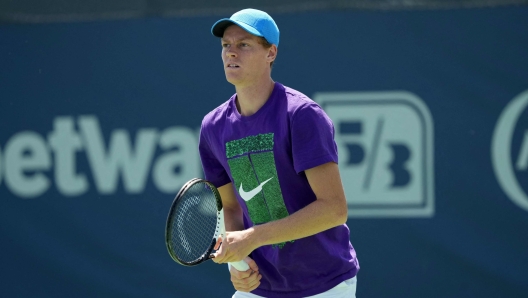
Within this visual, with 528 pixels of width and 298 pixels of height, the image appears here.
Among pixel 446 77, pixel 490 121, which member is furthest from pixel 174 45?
pixel 490 121

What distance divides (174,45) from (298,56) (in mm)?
852

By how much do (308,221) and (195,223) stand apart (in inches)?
20.9

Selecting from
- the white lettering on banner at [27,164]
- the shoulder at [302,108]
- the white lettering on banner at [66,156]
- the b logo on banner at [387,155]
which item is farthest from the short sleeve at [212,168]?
the white lettering on banner at [27,164]

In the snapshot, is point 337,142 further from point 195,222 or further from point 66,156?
point 195,222

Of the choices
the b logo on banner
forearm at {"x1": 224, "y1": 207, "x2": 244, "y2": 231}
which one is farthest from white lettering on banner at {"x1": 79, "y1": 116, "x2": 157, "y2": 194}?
forearm at {"x1": 224, "y1": 207, "x2": 244, "y2": 231}

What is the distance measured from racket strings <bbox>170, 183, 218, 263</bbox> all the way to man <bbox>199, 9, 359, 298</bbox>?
141 millimetres

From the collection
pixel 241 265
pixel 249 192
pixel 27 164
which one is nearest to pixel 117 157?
pixel 27 164

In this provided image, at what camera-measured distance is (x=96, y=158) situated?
17.3ft

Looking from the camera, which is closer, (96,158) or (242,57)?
(242,57)

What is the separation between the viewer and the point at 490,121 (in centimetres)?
491

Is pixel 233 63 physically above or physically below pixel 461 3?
below

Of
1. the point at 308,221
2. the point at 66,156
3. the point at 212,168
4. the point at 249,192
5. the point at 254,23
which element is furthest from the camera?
the point at 66,156

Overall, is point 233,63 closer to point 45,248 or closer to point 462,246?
point 462,246

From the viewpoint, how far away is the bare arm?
2801 mm
